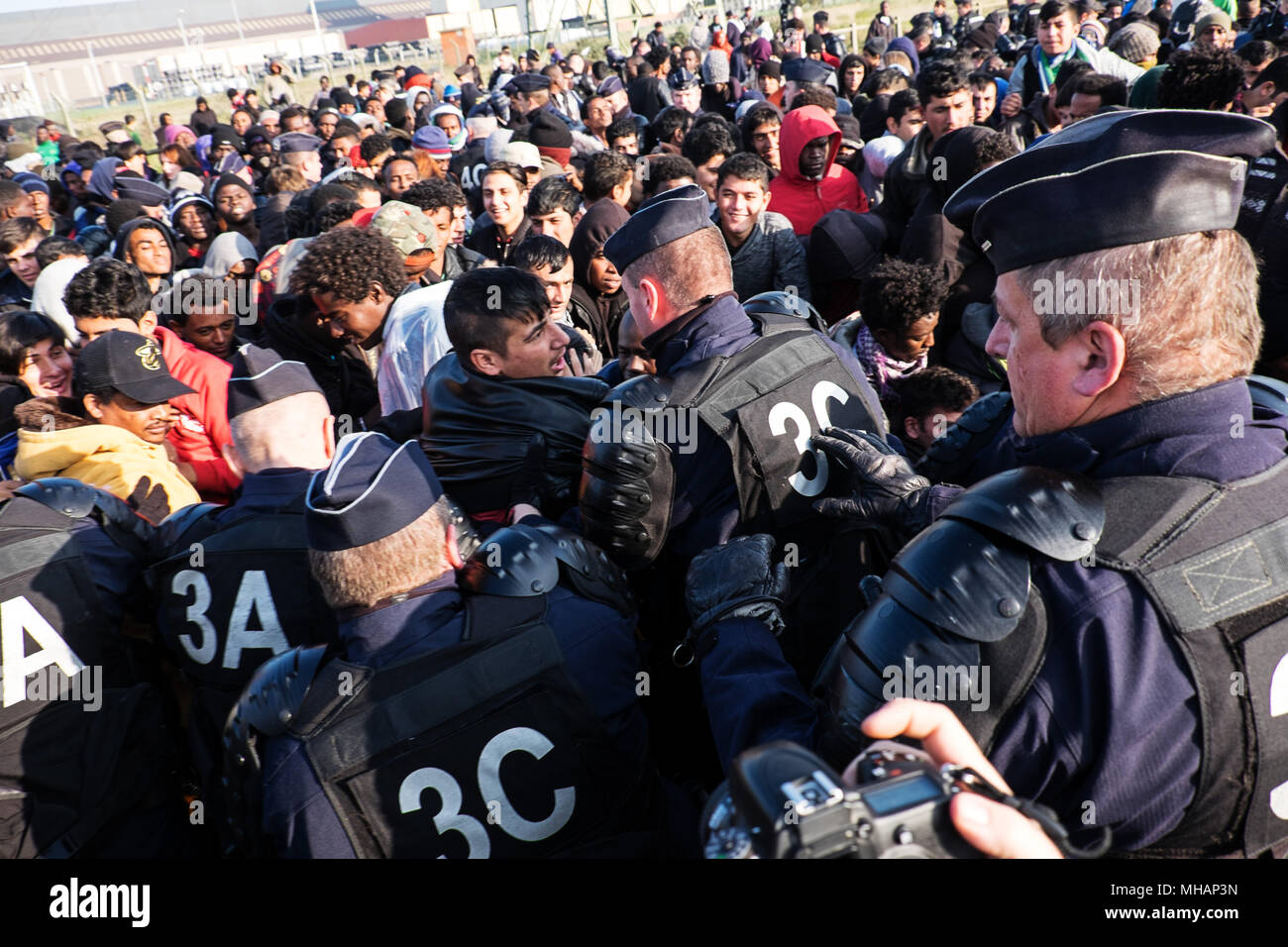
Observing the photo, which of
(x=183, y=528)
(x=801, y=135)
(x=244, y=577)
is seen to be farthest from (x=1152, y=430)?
(x=801, y=135)

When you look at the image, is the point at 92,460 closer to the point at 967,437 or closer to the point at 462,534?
the point at 462,534

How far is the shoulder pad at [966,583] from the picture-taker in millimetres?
1239

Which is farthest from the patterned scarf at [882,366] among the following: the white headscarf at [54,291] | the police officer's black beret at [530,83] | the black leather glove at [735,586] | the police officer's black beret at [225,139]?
the police officer's black beret at [225,139]

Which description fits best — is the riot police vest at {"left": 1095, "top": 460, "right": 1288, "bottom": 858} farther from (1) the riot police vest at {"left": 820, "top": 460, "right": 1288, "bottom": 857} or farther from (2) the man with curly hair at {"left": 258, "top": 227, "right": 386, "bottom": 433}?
(2) the man with curly hair at {"left": 258, "top": 227, "right": 386, "bottom": 433}

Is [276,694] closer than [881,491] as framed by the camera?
Yes

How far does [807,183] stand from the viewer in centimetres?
599

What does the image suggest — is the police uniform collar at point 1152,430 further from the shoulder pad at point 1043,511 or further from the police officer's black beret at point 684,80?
the police officer's black beret at point 684,80

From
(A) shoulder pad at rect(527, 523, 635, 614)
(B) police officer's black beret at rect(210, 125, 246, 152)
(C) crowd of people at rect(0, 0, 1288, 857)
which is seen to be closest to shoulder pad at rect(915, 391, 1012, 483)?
(C) crowd of people at rect(0, 0, 1288, 857)

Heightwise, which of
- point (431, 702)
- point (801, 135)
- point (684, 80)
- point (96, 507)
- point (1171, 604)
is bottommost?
point (431, 702)

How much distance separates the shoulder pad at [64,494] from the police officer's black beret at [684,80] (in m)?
10.7

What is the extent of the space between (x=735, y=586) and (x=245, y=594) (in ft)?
4.81

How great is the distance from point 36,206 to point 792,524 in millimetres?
8810
